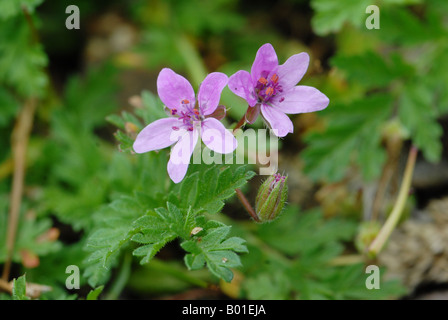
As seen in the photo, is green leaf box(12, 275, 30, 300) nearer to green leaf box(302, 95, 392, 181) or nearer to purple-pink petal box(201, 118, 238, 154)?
purple-pink petal box(201, 118, 238, 154)

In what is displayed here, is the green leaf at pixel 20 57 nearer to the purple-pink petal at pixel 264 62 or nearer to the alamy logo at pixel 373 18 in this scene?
the purple-pink petal at pixel 264 62

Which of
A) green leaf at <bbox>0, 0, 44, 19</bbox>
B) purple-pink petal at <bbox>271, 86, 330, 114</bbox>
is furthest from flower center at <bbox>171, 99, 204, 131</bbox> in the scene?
green leaf at <bbox>0, 0, 44, 19</bbox>

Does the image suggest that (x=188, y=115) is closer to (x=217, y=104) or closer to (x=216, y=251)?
(x=217, y=104)

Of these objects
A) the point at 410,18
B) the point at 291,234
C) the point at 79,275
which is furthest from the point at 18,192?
the point at 410,18

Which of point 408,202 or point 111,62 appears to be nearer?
point 408,202

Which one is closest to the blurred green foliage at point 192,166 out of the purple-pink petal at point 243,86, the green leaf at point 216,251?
the green leaf at point 216,251
